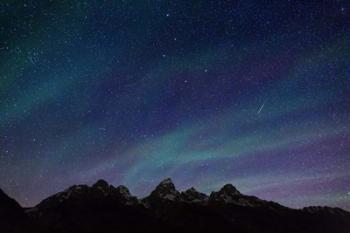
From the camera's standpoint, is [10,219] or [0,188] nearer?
[10,219]

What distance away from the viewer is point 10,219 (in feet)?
573

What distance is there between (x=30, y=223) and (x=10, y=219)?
2264cm

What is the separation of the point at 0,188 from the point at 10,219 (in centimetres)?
2074

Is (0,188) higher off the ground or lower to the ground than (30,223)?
higher

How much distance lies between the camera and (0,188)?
187375 millimetres

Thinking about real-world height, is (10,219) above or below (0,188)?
below

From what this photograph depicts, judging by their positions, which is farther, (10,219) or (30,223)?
(30,223)

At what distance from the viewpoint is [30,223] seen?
196m

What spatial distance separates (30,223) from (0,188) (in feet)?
82.2
